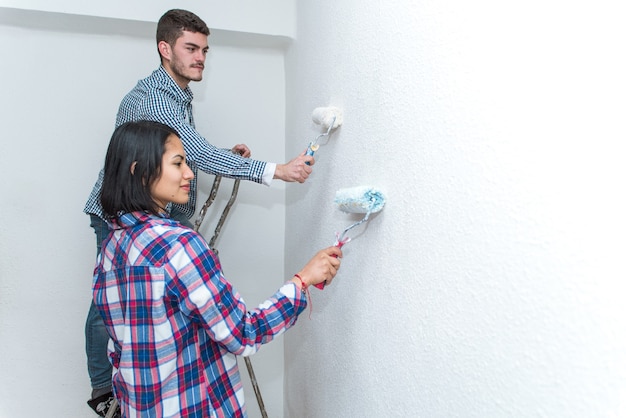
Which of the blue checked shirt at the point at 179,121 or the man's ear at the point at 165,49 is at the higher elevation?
the man's ear at the point at 165,49

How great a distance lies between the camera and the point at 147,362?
96 cm

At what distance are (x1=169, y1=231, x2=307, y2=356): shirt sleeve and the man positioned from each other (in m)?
0.43

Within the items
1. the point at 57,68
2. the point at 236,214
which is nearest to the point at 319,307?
the point at 236,214

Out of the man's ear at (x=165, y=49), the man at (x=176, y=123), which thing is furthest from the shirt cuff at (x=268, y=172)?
the man's ear at (x=165, y=49)

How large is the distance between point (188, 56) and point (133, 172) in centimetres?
72

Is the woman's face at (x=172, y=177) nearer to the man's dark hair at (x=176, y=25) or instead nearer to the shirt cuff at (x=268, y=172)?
the shirt cuff at (x=268, y=172)

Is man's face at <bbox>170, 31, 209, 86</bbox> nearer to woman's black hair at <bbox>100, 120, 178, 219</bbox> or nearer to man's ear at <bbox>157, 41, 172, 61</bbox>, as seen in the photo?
man's ear at <bbox>157, 41, 172, 61</bbox>

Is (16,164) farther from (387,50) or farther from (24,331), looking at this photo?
(387,50)

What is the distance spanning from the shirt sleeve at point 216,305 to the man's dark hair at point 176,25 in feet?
Answer: 2.86

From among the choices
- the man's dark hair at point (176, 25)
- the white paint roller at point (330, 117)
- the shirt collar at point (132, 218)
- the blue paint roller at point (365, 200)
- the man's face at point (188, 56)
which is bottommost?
the shirt collar at point (132, 218)

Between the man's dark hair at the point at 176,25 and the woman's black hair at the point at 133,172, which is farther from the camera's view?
the man's dark hair at the point at 176,25

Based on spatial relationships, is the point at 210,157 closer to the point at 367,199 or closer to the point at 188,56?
the point at 188,56

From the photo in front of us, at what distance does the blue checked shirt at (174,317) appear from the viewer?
91cm

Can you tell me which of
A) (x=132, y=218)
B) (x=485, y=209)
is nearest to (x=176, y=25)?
(x=132, y=218)
